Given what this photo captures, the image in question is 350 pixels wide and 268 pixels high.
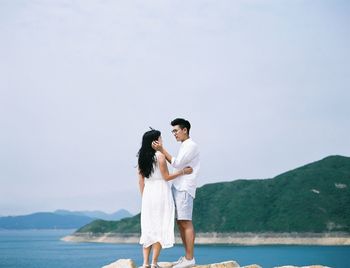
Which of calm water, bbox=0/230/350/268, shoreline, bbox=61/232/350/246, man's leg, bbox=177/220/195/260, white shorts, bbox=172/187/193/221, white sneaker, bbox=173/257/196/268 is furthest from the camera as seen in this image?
shoreline, bbox=61/232/350/246

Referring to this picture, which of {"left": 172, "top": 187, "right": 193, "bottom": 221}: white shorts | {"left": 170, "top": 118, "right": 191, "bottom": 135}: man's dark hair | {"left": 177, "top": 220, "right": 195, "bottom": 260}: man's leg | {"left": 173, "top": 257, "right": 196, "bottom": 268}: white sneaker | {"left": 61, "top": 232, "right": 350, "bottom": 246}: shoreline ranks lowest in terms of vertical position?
{"left": 173, "top": 257, "right": 196, "bottom": 268}: white sneaker

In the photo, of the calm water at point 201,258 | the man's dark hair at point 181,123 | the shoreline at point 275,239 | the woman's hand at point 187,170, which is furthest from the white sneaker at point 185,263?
the shoreline at point 275,239

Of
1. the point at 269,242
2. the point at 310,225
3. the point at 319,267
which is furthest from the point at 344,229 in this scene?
the point at 319,267

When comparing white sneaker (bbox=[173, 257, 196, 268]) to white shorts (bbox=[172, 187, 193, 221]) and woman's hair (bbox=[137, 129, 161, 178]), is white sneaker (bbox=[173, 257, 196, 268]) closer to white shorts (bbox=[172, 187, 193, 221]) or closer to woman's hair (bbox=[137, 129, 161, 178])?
white shorts (bbox=[172, 187, 193, 221])

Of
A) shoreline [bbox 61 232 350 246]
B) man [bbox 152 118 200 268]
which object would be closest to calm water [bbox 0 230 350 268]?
shoreline [bbox 61 232 350 246]

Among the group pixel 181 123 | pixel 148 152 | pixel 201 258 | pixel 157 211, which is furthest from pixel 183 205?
pixel 201 258

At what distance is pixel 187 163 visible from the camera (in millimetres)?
10719

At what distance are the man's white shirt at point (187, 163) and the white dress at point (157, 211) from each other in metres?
0.25

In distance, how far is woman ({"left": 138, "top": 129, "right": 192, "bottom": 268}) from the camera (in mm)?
10492

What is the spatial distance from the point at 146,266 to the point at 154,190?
Answer: 55.4 inches

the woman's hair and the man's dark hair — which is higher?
the man's dark hair

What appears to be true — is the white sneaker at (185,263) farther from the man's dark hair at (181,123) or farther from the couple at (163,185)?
the man's dark hair at (181,123)

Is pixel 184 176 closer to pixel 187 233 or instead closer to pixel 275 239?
pixel 187 233

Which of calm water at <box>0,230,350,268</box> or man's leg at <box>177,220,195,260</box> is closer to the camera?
man's leg at <box>177,220,195,260</box>
